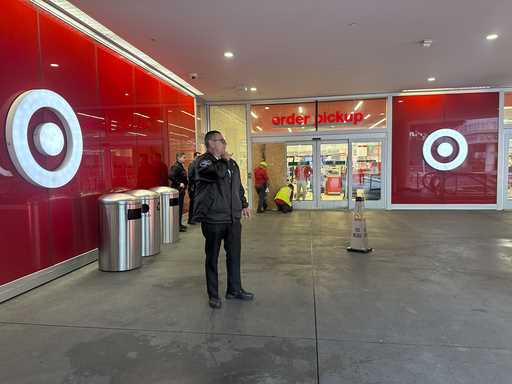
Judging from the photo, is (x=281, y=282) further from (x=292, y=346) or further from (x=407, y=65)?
(x=407, y=65)

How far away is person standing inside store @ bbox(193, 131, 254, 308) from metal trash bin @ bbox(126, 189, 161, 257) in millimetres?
2182

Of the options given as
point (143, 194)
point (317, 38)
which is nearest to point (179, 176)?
point (143, 194)

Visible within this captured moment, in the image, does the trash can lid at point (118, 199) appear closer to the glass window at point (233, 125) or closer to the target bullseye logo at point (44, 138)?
the target bullseye logo at point (44, 138)

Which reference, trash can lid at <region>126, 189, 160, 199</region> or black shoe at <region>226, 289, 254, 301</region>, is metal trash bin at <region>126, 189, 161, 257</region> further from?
black shoe at <region>226, 289, 254, 301</region>

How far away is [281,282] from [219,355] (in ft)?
5.77

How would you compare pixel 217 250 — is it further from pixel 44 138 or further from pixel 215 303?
pixel 44 138

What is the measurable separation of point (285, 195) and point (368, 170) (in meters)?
2.80

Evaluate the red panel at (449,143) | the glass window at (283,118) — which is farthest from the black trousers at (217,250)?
the red panel at (449,143)

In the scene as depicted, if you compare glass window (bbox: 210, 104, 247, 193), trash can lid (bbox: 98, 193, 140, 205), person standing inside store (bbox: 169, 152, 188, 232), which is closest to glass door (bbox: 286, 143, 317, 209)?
glass window (bbox: 210, 104, 247, 193)

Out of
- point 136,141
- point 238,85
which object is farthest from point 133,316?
point 238,85

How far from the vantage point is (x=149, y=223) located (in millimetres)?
5582

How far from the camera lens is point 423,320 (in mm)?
3197

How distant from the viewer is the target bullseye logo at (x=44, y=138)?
3896 mm

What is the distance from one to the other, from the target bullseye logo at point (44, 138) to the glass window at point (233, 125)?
21.9 feet
